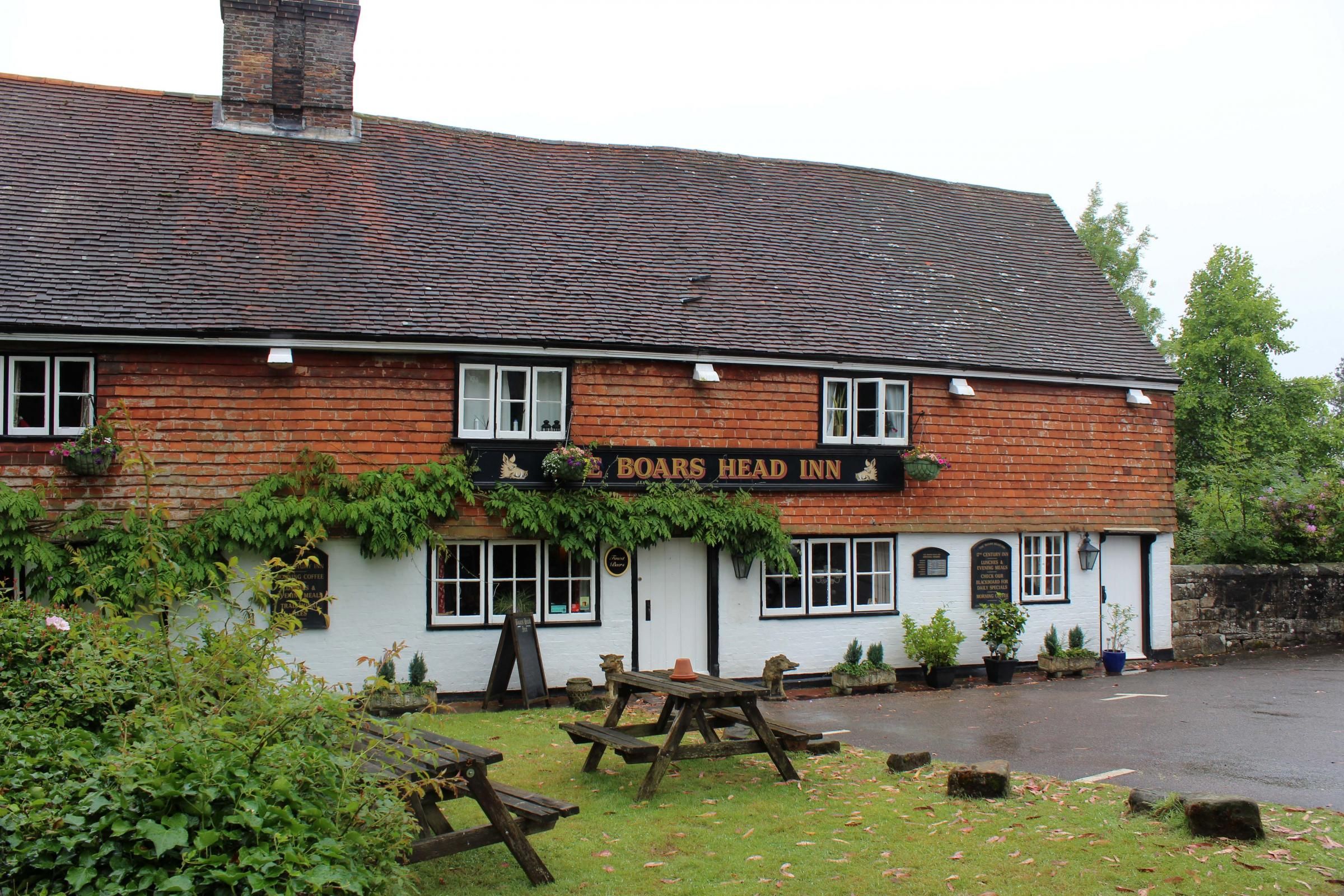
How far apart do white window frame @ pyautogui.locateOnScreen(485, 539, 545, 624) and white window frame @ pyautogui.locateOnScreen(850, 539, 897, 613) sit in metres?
4.51

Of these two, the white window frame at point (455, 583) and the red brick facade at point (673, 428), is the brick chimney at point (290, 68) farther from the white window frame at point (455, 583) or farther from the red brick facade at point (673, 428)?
the white window frame at point (455, 583)

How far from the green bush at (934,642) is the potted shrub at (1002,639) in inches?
18.1

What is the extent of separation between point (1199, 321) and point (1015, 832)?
32.6 meters

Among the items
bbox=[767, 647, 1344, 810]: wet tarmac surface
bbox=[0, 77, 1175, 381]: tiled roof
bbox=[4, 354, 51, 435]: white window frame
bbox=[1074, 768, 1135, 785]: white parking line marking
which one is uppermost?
bbox=[0, 77, 1175, 381]: tiled roof

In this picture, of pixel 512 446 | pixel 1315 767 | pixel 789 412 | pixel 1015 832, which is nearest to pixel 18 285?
pixel 512 446

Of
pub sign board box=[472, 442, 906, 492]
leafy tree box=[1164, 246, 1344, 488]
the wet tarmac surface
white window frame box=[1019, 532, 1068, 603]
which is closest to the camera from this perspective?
the wet tarmac surface

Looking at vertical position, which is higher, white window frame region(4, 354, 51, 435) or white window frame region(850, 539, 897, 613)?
white window frame region(4, 354, 51, 435)

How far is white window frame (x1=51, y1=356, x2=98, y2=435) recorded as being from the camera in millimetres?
11992

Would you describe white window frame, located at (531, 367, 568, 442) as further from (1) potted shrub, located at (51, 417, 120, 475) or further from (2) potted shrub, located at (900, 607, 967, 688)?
(2) potted shrub, located at (900, 607, 967, 688)

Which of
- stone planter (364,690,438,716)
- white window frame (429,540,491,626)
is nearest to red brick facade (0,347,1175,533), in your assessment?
white window frame (429,540,491,626)

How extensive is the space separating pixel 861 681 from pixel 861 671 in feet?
0.46

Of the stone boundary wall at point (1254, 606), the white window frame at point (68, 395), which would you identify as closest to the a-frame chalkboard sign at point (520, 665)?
the white window frame at point (68, 395)

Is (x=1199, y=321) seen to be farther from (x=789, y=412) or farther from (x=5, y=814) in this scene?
(x=5, y=814)

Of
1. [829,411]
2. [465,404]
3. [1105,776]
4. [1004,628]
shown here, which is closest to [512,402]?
[465,404]
